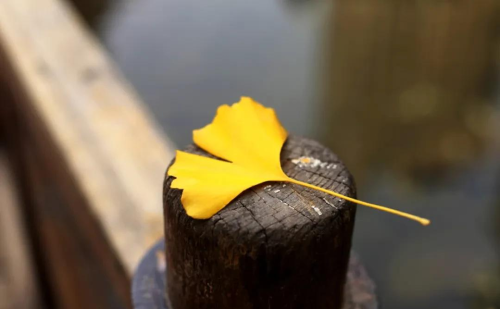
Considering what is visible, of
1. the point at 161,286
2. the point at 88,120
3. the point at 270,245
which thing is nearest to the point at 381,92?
the point at 88,120

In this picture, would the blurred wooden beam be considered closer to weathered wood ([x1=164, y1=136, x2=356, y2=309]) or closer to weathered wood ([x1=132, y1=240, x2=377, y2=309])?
weathered wood ([x1=132, y1=240, x2=377, y2=309])

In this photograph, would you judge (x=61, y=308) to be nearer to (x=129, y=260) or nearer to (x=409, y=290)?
(x=129, y=260)

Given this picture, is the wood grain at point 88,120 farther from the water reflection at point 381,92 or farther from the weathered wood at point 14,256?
the water reflection at point 381,92

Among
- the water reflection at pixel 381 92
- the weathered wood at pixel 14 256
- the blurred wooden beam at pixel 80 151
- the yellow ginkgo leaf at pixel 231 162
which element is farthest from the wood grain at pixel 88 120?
the water reflection at pixel 381 92

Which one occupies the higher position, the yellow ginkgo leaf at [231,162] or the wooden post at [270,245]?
the yellow ginkgo leaf at [231,162]

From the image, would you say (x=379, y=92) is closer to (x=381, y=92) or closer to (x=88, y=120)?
(x=381, y=92)

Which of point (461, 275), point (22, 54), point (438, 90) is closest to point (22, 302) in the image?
point (22, 54)

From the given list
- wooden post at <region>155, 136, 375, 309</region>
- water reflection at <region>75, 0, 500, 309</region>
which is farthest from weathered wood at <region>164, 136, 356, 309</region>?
water reflection at <region>75, 0, 500, 309</region>

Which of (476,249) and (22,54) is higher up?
(22,54)

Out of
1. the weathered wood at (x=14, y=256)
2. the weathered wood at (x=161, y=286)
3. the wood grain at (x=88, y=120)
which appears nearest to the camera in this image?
the weathered wood at (x=161, y=286)
